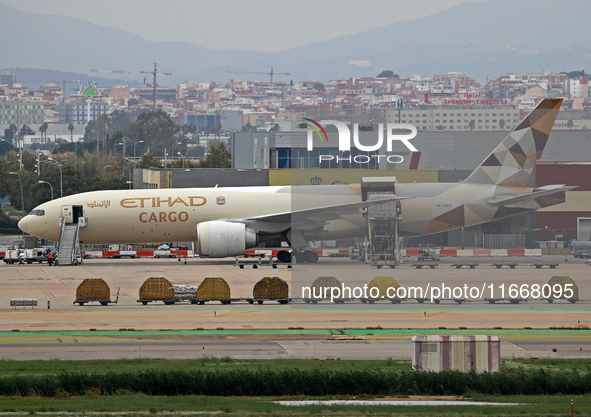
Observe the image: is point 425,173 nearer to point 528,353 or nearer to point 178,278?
point 178,278

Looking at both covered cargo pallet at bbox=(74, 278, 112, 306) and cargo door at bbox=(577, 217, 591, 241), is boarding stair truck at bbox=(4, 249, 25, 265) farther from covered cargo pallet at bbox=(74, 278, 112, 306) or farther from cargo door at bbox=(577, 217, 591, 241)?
cargo door at bbox=(577, 217, 591, 241)

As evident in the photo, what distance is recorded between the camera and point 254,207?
5794cm

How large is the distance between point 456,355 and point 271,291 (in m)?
18.6

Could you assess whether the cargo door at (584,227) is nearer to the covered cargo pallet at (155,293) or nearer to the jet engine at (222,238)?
the jet engine at (222,238)

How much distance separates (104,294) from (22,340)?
10.9 metres

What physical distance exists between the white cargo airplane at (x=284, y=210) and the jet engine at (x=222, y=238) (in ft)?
0.22

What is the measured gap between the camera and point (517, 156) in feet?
180

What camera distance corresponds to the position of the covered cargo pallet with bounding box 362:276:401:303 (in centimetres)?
3991

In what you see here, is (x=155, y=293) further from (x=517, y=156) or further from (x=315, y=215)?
(x=517, y=156)

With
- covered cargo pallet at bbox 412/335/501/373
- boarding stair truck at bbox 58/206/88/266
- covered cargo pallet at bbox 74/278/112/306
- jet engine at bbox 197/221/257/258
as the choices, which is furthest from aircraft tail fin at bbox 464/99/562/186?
→ covered cargo pallet at bbox 412/335/501/373

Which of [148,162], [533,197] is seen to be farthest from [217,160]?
[533,197]

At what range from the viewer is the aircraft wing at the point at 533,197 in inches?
2089

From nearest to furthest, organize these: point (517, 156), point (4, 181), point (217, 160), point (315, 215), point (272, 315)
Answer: point (272, 315)
point (517, 156)
point (315, 215)
point (4, 181)
point (217, 160)

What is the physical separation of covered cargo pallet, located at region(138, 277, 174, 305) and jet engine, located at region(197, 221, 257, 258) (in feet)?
51.4
